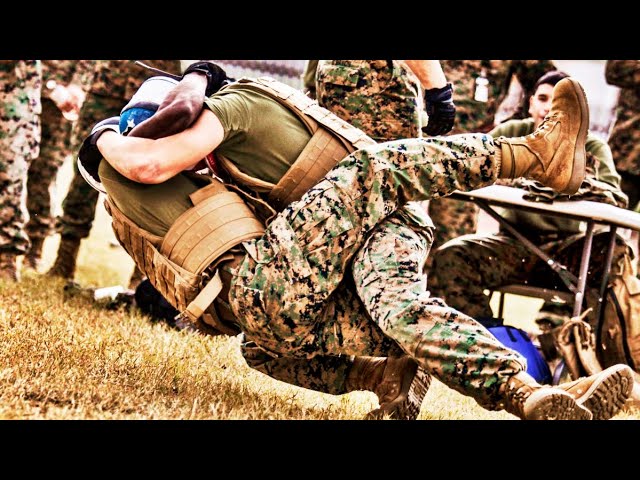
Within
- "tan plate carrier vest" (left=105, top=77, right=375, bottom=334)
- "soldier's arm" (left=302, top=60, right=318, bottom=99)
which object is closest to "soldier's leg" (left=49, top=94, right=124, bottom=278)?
"soldier's arm" (left=302, top=60, right=318, bottom=99)

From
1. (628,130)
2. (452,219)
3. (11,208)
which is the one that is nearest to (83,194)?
(11,208)

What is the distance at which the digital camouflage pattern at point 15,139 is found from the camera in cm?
561

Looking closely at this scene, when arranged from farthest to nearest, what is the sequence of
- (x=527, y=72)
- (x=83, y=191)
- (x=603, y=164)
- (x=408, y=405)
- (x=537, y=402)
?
1. (x=527, y=72)
2. (x=83, y=191)
3. (x=603, y=164)
4. (x=408, y=405)
5. (x=537, y=402)

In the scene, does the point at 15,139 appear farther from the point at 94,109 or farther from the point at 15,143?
the point at 94,109

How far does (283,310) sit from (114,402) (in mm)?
670

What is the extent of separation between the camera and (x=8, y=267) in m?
5.82

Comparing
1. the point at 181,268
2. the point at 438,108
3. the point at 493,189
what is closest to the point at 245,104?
the point at 181,268

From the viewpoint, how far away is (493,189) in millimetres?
5270

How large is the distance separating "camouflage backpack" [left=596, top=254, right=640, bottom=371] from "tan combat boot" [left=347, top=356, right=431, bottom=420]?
82.3 inches

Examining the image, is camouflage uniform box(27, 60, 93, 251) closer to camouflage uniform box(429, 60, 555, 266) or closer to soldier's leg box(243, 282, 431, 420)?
camouflage uniform box(429, 60, 555, 266)

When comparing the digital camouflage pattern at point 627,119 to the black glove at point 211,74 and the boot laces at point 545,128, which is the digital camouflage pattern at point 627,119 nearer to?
the boot laces at point 545,128

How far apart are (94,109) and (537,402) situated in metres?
4.42

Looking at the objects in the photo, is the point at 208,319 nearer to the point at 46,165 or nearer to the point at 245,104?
the point at 245,104

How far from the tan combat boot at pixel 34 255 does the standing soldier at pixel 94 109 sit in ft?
2.68
